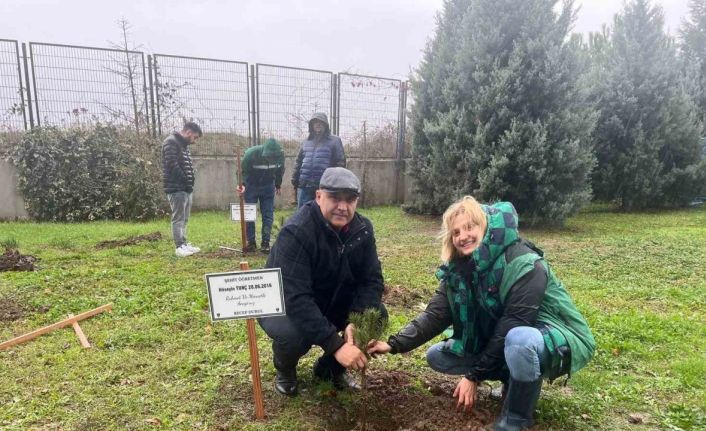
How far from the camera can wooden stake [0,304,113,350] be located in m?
3.53

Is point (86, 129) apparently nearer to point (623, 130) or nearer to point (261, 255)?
point (261, 255)

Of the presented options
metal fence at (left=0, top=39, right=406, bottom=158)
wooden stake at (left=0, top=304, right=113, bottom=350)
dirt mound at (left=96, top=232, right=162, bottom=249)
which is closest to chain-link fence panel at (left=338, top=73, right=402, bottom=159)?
metal fence at (left=0, top=39, right=406, bottom=158)

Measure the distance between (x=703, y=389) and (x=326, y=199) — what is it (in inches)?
97.3

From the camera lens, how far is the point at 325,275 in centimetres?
274

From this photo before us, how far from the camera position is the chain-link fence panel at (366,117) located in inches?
485

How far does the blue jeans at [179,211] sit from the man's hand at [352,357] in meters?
4.46

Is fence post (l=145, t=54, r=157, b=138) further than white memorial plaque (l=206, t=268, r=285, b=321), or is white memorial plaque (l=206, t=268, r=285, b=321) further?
fence post (l=145, t=54, r=157, b=138)

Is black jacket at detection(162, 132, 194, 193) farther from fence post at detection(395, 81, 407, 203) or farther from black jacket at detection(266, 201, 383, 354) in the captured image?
fence post at detection(395, 81, 407, 203)

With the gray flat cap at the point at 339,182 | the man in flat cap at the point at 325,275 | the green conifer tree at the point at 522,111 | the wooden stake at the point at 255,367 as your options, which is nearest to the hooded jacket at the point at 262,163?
the green conifer tree at the point at 522,111

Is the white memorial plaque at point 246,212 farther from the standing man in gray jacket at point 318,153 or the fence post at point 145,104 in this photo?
the fence post at point 145,104

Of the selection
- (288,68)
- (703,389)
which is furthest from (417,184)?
(703,389)

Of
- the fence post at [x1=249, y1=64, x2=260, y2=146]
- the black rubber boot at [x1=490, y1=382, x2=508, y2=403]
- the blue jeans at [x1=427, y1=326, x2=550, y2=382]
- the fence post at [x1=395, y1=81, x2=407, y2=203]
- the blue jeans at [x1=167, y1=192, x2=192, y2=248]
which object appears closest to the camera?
the blue jeans at [x1=427, y1=326, x2=550, y2=382]

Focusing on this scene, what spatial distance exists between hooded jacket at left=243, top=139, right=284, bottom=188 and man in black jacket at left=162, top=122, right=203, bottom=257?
0.71 metres

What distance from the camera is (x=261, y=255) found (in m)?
6.59
